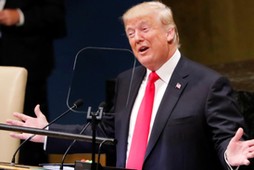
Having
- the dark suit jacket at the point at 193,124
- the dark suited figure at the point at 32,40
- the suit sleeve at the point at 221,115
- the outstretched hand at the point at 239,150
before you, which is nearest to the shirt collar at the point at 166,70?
the dark suit jacket at the point at 193,124

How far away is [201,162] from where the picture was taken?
2.85m

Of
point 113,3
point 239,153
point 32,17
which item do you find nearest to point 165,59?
point 239,153

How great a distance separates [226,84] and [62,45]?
2176mm

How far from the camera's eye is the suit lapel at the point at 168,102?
2.85 meters

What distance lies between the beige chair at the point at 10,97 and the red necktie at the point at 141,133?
2.00ft

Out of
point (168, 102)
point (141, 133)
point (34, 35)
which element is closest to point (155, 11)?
point (168, 102)

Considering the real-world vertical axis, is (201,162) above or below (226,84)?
below

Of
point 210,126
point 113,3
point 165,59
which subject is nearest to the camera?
point 210,126

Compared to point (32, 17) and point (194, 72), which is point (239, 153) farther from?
point (32, 17)

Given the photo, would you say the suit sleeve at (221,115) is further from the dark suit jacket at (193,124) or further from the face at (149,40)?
the face at (149,40)

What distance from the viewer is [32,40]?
4117 millimetres

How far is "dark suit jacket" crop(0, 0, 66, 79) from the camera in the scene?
403cm

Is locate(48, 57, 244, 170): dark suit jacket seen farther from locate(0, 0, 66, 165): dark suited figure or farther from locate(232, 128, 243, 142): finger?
locate(0, 0, 66, 165): dark suited figure

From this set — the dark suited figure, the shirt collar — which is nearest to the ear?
the shirt collar
